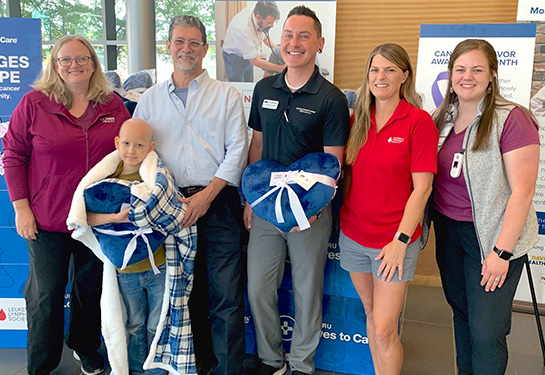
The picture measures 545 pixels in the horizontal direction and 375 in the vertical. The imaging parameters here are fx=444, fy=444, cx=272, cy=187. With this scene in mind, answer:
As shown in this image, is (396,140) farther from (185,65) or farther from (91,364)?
(91,364)

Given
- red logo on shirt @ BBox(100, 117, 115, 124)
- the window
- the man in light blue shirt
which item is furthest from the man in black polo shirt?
the window

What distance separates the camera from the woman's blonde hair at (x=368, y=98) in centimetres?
179

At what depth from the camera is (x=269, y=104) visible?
2092 mm

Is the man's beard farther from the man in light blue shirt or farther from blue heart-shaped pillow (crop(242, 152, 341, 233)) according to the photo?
blue heart-shaped pillow (crop(242, 152, 341, 233))

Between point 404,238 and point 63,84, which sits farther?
point 63,84

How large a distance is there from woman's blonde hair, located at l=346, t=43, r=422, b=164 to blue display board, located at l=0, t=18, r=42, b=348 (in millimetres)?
1818

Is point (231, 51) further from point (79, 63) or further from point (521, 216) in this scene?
point (521, 216)

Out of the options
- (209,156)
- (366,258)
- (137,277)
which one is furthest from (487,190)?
(137,277)

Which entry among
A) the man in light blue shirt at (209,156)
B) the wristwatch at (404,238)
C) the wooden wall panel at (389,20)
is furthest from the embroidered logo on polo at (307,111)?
the wooden wall panel at (389,20)

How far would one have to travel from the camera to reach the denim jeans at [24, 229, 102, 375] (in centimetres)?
212

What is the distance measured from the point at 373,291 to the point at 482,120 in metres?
0.84

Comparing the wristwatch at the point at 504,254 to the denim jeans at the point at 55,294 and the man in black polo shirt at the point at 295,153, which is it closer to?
the man in black polo shirt at the point at 295,153

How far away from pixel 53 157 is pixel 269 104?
40.1 inches

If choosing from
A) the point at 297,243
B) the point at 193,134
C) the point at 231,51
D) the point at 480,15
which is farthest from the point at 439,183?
the point at 231,51
